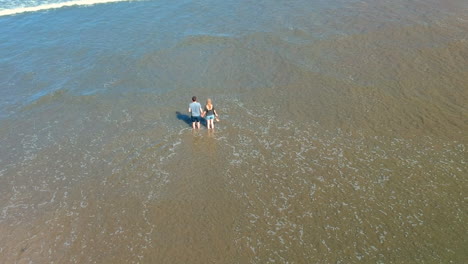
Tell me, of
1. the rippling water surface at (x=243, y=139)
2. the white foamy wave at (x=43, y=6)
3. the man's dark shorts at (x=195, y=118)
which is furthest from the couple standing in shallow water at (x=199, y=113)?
the white foamy wave at (x=43, y=6)

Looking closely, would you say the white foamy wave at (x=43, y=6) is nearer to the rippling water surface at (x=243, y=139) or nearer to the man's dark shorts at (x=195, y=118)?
the rippling water surface at (x=243, y=139)

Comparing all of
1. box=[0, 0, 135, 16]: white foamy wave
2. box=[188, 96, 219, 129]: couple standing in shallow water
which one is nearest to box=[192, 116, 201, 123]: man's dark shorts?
box=[188, 96, 219, 129]: couple standing in shallow water

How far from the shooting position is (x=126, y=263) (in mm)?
10805

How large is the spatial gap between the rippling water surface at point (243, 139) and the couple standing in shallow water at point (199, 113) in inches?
18.8

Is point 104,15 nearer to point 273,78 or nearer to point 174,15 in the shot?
point 174,15

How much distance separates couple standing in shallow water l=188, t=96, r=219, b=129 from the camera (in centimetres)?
1536

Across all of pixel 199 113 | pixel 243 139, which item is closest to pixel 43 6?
pixel 199 113

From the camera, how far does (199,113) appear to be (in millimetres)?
15664

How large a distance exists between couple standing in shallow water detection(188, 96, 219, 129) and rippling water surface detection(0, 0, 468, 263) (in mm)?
478

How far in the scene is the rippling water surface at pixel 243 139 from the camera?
37.1 feet

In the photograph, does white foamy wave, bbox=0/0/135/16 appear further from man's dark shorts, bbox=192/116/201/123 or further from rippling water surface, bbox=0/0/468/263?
man's dark shorts, bbox=192/116/201/123

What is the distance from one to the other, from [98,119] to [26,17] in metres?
16.9

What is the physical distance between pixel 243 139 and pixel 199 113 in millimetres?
2157

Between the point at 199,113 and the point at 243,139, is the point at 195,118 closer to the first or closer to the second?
the point at 199,113
